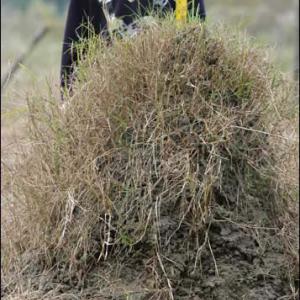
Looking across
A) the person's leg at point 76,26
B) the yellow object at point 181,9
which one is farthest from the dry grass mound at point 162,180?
the person's leg at point 76,26

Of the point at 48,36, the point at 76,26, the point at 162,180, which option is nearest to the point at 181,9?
the point at 76,26

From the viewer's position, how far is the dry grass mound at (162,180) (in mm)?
2754

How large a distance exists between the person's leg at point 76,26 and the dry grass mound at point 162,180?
311 millimetres

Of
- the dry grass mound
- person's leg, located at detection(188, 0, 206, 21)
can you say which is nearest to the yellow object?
person's leg, located at detection(188, 0, 206, 21)

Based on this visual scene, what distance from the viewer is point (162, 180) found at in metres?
2.80

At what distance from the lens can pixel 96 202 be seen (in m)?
2.82

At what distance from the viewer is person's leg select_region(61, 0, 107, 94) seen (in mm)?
3296

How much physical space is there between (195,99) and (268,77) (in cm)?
44

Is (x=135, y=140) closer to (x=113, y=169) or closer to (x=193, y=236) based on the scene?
(x=113, y=169)

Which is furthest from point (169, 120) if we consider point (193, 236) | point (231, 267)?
point (231, 267)

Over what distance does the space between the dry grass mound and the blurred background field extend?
313mm

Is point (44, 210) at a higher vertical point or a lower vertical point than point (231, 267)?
higher

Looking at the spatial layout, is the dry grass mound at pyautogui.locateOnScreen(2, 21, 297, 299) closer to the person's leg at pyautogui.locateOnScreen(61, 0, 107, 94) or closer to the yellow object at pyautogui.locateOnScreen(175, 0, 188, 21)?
the yellow object at pyautogui.locateOnScreen(175, 0, 188, 21)

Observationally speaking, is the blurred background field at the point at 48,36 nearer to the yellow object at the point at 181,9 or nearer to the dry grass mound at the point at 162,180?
the yellow object at the point at 181,9
